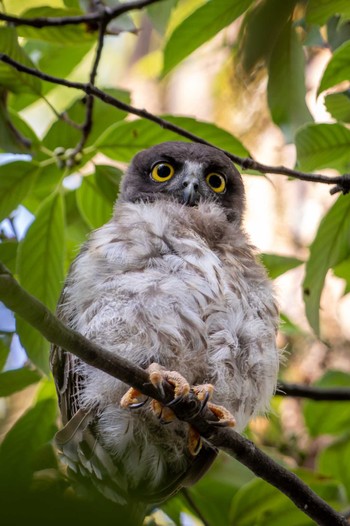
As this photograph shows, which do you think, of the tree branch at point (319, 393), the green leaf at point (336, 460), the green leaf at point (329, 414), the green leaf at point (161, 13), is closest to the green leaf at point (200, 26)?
the green leaf at point (161, 13)

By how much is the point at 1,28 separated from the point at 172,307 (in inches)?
60.5

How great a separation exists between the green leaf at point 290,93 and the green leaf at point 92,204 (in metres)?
1.03

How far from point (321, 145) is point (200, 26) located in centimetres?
72

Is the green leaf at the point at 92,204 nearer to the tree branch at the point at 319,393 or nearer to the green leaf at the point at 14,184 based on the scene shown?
the green leaf at the point at 14,184

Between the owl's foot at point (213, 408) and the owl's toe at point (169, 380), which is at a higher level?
the owl's toe at point (169, 380)

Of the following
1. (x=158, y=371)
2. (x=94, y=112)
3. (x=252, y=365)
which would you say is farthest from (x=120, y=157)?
(x=158, y=371)

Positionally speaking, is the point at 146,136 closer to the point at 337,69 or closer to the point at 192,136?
the point at 192,136

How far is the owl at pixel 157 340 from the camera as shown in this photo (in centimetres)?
272

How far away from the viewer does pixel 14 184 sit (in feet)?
10.8

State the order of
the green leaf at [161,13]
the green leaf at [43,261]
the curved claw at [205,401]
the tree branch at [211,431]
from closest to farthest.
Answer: the tree branch at [211,431], the curved claw at [205,401], the green leaf at [43,261], the green leaf at [161,13]

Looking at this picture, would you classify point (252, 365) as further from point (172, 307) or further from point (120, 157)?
point (120, 157)

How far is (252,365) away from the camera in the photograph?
9.59 ft

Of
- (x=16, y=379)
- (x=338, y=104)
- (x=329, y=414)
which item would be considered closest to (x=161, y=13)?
(x=338, y=104)

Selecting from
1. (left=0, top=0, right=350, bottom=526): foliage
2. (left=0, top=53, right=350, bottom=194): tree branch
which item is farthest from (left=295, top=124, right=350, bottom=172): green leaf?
(left=0, top=53, right=350, bottom=194): tree branch
